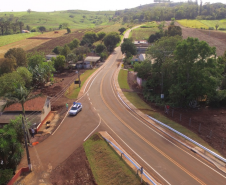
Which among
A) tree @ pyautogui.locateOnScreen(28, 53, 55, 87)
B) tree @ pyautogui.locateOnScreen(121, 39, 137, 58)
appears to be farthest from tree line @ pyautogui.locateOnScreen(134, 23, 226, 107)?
tree @ pyautogui.locateOnScreen(121, 39, 137, 58)

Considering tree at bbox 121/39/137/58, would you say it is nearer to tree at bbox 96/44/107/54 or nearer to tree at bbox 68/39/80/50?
tree at bbox 96/44/107/54

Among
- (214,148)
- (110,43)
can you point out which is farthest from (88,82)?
(110,43)

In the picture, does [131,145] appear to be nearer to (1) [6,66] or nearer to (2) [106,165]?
(2) [106,165]

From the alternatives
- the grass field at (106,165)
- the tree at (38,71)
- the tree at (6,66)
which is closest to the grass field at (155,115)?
the grass field at (106,165)

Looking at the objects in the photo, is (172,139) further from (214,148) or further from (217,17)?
(217,17)

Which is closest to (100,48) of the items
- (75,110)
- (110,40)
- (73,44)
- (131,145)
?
(110,40)
